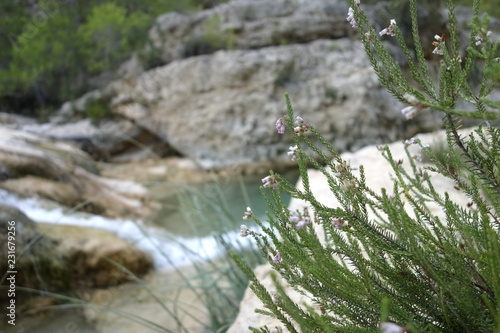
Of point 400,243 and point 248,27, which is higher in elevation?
point 248,27

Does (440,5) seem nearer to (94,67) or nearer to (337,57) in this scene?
(337,57)

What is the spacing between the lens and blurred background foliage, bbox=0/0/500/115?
14945 millimetres

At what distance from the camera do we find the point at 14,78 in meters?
15.3

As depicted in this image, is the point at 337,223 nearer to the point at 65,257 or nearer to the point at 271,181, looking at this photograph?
the point at 271,181

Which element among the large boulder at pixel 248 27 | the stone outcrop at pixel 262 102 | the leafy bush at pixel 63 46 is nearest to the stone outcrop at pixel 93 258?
the stone outcrop at pixel 262 102

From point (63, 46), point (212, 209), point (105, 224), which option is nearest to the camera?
point (212, 209)

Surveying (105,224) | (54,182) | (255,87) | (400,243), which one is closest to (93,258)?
(105,224)

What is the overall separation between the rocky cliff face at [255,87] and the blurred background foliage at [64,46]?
2989 millimetres

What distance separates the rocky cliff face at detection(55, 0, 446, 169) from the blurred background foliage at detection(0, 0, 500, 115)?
9.81 feet

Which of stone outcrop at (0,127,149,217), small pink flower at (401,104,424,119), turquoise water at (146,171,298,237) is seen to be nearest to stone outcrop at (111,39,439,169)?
turquoise water at (146,171,298,237)

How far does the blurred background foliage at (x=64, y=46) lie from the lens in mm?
14945

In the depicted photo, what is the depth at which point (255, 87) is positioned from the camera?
9.84 meters

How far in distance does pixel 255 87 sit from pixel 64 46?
10518 mm

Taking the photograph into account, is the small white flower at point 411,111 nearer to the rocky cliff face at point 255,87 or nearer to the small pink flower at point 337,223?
the small pink flower at point 337,223
